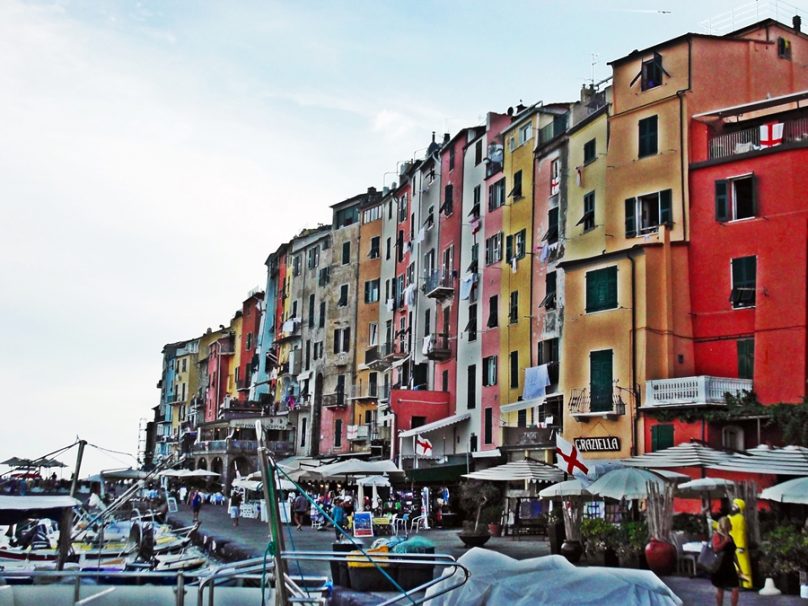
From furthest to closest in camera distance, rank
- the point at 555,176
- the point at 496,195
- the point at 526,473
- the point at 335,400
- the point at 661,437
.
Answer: the point at 335,400
the point at 496,195
the point at 555,176
the point at 661,437
the point at 526,473

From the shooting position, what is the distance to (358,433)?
2564 inches

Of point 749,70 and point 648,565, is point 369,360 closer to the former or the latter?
point 749,70

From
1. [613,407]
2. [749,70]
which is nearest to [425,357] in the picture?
[613,407]

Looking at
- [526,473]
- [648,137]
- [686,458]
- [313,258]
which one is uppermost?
[313,258]

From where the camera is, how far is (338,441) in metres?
70.8

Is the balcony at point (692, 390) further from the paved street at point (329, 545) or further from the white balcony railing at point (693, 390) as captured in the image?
the paved street at point (329, 545)

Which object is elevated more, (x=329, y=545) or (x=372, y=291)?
(x=372, y=291)

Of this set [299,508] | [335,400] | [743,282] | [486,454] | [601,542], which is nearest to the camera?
[601,542]

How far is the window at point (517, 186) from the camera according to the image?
49969mm

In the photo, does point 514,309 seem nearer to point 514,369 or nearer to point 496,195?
point 514,369

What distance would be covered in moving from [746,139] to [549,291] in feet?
37.2

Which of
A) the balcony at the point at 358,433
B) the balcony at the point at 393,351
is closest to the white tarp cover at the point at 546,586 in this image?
the balcony at the point at 393,351

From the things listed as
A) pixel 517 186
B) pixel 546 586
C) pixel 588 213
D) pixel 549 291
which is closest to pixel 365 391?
pixel 517 186

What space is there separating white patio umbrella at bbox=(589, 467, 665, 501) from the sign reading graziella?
1217cm
